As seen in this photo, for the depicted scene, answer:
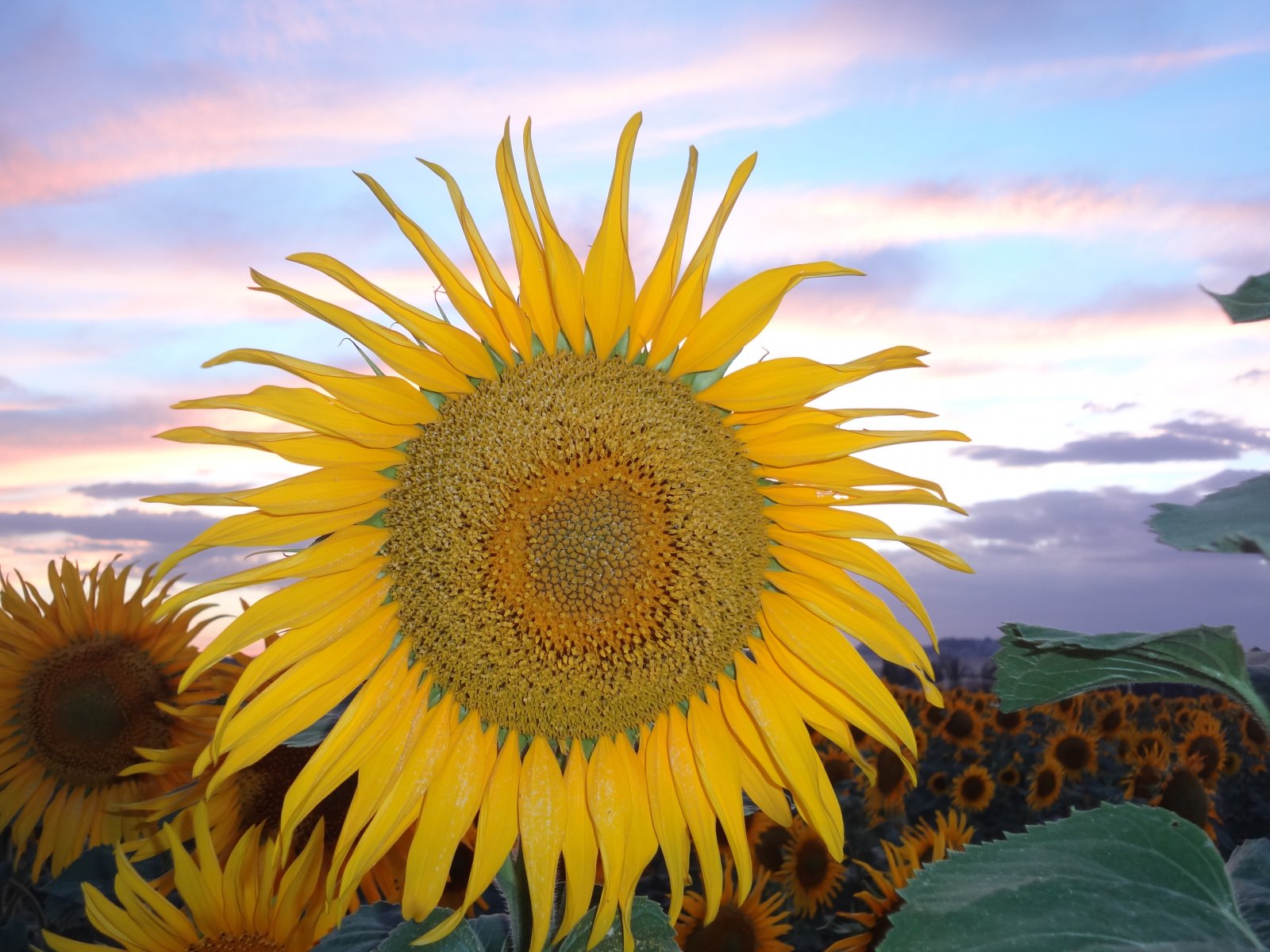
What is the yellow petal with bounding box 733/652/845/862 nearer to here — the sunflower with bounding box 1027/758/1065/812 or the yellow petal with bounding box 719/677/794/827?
the yellow petal with bounding box 719/677/794/827

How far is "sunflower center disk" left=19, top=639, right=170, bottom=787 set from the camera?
435 centimetres

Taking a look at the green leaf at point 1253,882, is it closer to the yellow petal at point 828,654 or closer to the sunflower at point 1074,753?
the yellow petal at point 828,654

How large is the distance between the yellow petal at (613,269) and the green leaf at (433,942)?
114cm

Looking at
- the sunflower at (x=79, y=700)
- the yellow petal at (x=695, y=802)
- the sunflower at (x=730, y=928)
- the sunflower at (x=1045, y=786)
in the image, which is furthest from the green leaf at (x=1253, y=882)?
the sunflower at (x=1045, y=786)

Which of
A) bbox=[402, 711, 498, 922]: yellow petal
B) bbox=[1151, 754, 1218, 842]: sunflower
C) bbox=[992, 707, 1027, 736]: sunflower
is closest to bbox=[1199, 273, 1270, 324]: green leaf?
bbox=[402, 711, 498, 922]: yellow petal

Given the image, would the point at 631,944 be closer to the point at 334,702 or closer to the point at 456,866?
the point at 334,702

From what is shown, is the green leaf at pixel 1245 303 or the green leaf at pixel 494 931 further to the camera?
the green leaf at pixel 494 931

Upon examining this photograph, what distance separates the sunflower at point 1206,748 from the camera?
7.55m

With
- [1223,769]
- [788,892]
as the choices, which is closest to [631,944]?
[788,892]

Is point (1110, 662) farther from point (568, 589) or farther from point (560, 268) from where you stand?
point (560, 268)

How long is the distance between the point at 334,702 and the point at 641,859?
2.18ft

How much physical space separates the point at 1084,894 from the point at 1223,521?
522 millimetres

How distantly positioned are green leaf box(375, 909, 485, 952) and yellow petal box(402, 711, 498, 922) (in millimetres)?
44

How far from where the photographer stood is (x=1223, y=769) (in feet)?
27.1
